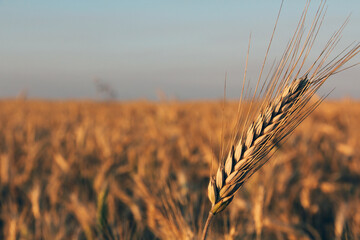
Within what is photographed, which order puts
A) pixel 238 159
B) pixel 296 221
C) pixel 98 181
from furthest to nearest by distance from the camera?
pixel 98 181, pixel 296 221, pixel 238 159

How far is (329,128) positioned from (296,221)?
2.15m

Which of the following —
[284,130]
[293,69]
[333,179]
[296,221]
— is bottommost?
[296,221]

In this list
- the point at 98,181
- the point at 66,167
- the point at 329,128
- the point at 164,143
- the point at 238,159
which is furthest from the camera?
the point at 329,128

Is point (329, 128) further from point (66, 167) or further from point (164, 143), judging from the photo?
point (66, 167)

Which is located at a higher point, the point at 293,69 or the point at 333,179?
the point at 293,69

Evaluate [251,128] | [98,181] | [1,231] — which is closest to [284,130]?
[251,128]

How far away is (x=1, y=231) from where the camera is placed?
215cm

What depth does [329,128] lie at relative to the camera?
378cm

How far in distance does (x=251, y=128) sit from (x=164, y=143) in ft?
8.16

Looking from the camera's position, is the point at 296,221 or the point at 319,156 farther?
the point at 319,156

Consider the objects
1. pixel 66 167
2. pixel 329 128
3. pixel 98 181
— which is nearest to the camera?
pixel 98 181

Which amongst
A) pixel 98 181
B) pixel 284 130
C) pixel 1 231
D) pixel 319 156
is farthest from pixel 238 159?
pixel 319 156

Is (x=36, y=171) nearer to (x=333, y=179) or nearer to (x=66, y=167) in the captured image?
(x=66, y=167)

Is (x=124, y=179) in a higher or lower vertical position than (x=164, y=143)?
lower
